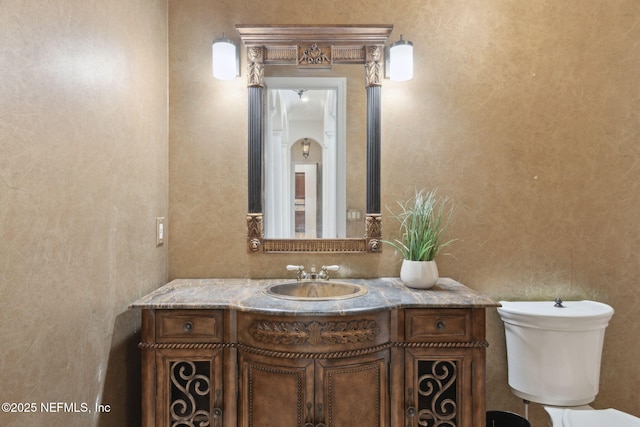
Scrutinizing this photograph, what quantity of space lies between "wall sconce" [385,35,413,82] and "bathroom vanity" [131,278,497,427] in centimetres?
109

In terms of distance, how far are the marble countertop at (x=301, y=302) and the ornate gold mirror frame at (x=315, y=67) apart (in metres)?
0.27

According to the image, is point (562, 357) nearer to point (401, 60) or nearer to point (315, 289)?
point (315, 289)

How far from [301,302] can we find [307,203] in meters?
0.60

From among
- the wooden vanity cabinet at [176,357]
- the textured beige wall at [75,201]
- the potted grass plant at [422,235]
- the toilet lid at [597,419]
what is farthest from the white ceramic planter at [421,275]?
the textured beige wall at [75,201]

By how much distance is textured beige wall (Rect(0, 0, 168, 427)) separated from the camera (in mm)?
924


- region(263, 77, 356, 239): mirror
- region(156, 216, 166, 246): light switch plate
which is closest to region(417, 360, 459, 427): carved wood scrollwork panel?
region(263, 77, 356, 239): mirror

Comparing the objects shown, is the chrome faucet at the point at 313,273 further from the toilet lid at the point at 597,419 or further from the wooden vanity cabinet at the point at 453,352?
the toilet lid at the point at 597,419

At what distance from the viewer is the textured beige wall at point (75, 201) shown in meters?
0.92

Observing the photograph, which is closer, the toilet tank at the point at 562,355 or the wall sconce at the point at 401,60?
the toilet tank at the point at 562,355

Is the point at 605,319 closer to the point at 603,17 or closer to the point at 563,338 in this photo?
the point at 563,338

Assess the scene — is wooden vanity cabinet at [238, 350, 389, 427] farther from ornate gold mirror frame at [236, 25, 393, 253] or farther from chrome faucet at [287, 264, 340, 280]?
ornate gold mirror frame at [236, 25, 393, 253]

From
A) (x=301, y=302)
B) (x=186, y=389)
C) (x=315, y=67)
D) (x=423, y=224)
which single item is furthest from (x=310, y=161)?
(x=186, y=389)

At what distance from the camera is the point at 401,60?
182cm

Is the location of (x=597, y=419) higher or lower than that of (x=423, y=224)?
lower
